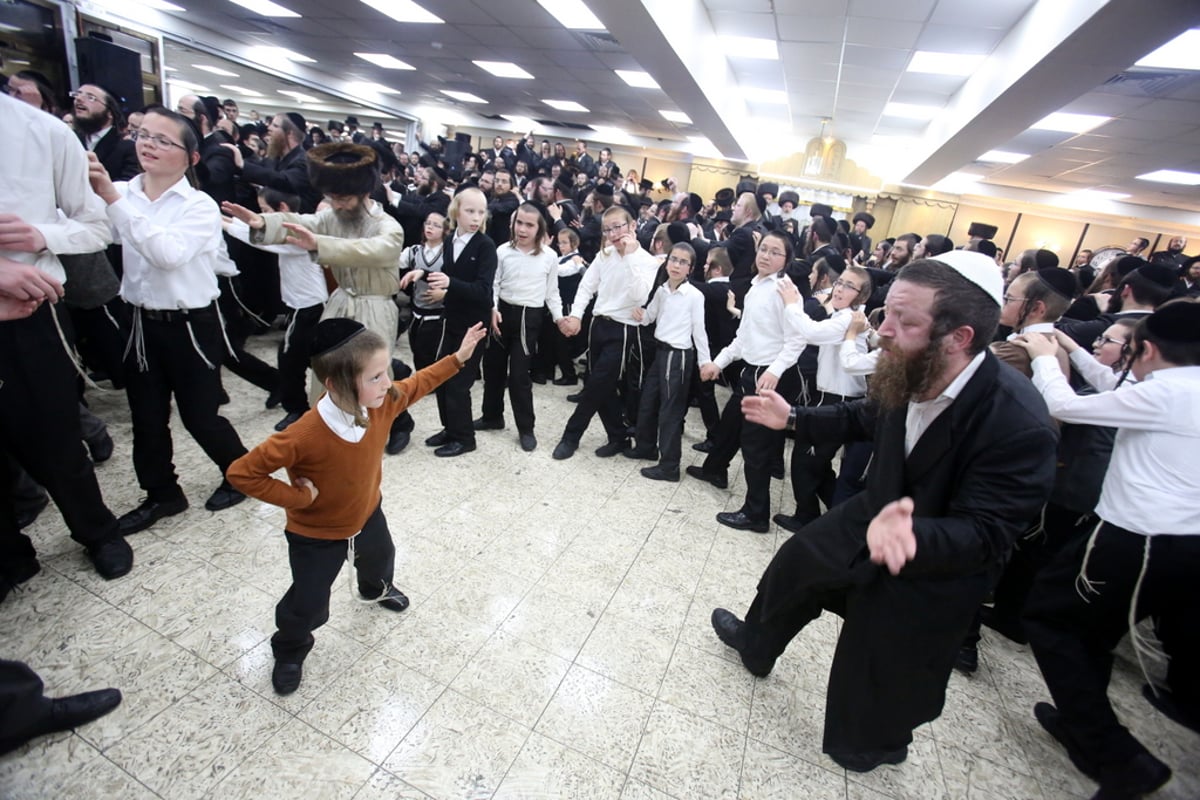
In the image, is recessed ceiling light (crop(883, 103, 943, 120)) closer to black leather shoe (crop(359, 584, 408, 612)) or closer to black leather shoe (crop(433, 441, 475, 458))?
black leather shoe (crop(433, 441, 475, 458))

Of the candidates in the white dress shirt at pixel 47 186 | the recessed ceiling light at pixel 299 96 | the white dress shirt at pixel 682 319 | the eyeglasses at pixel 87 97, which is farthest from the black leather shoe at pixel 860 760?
the recessed ceiling light at pixel 299 96

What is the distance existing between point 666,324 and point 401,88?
13615mm

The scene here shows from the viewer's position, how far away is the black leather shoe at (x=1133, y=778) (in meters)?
1.70

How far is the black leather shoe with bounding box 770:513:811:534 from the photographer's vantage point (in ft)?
10.7

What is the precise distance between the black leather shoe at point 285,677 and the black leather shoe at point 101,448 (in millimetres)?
1957

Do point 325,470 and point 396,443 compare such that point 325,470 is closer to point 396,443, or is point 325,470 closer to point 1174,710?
point 396,443

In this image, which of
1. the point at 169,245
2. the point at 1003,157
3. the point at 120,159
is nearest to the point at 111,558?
the point at 169,245

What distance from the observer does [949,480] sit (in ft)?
4.71

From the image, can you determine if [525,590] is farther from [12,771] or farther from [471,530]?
[12,771]

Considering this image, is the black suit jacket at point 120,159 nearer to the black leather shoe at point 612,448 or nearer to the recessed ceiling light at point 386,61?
the black leather shoe at point 612,448

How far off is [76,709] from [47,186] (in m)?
1.62

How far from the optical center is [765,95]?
30.6ft

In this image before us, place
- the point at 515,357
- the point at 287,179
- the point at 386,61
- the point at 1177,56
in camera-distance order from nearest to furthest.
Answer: the point at 515,357 → the point at 287,179 → the point at 1177,56 → the point at 386,61

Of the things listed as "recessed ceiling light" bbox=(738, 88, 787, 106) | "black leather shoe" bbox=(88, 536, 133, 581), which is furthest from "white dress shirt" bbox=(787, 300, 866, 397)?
"recessed ceiling light" bbox=(738, 88, 787, 106)
